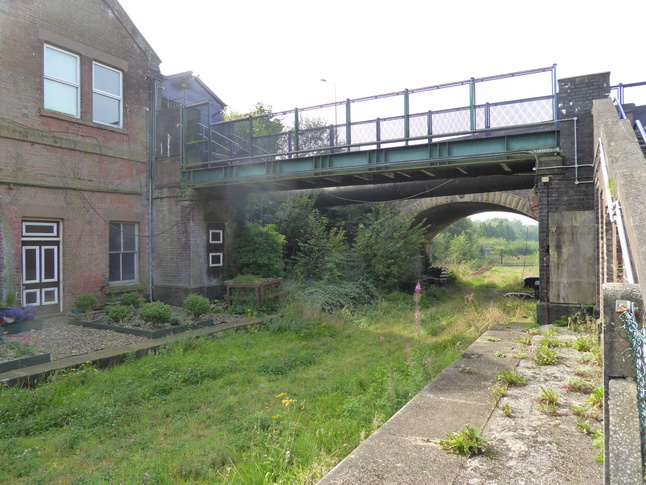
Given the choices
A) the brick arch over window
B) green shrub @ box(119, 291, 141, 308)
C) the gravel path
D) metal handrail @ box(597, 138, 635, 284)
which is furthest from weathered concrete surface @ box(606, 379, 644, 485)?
the brick arch over window

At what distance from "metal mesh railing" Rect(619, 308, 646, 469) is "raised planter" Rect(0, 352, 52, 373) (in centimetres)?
826

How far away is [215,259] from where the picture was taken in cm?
1406

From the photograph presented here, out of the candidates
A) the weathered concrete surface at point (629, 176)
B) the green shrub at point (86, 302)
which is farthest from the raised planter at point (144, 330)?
the weathered concrete surface at point (629, 176)

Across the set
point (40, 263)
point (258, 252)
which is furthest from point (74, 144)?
point (258, 252)

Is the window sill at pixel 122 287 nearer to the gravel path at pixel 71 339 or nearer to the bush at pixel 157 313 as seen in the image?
the gravel path at pixel 71 339

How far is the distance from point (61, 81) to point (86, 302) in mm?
5881

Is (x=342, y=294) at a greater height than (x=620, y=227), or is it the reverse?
(x=620, y=227)

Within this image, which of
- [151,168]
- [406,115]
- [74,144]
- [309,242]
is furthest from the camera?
[309,242]

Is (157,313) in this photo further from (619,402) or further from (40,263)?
(619,402)

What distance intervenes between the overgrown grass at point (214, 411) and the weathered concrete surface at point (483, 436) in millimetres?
471

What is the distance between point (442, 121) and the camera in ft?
34.4

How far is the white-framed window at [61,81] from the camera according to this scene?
11.4 m

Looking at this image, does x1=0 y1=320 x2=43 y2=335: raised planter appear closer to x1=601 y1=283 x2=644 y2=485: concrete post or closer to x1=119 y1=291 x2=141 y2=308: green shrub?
x1=119 y1=291 x2=141 y2=308: green shrub

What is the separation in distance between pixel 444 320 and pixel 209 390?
7.78 metres
